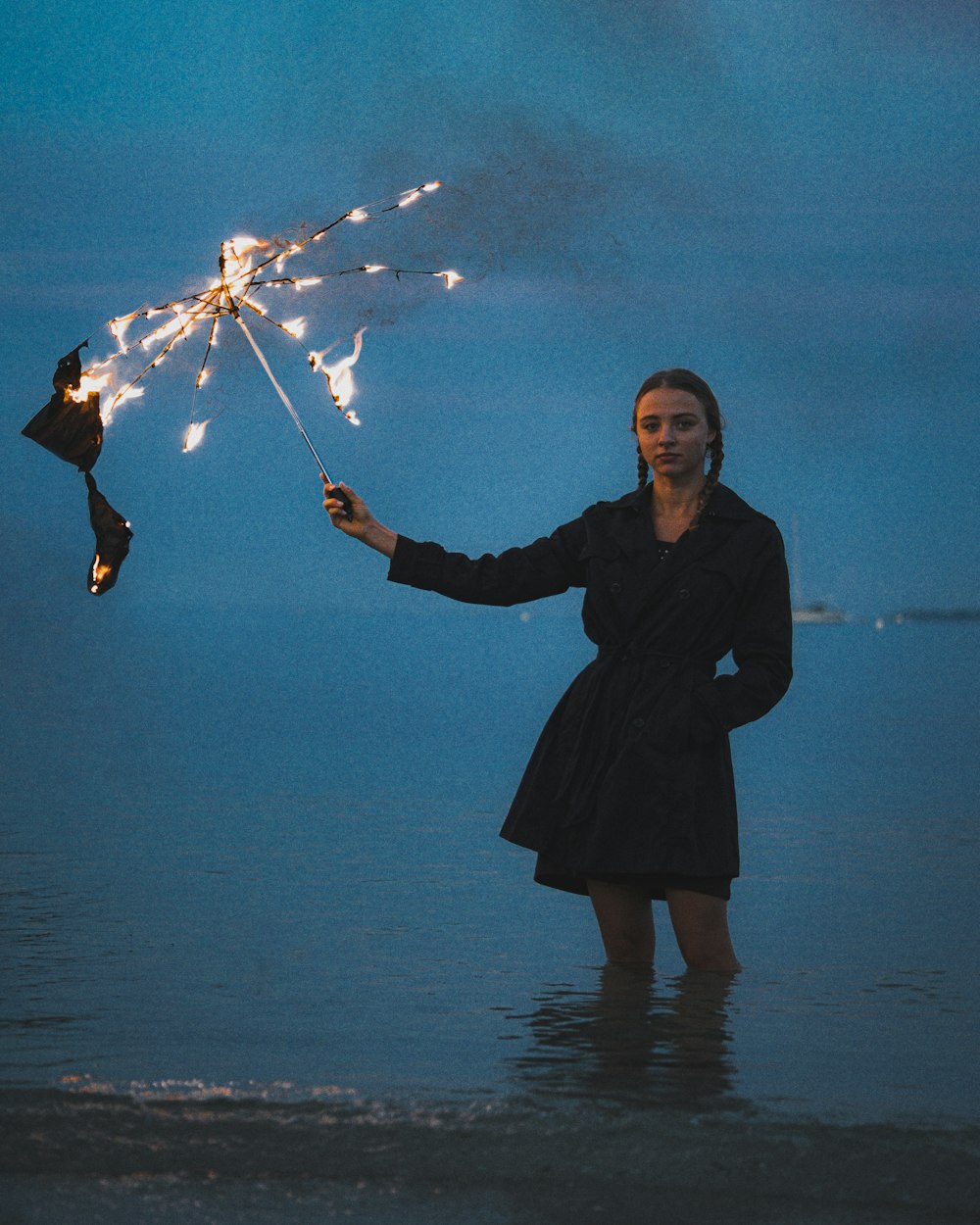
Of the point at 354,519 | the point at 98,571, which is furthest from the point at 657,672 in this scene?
the point at 98,571

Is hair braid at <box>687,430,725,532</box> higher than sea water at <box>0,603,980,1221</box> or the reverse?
higher

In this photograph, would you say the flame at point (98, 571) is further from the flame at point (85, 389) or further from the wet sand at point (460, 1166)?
the wet sand at point (460, 1166)

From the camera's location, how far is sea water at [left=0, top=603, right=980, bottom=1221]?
3.50 metres

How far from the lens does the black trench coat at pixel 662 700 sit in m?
4.63

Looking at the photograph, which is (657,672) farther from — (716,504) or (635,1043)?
(635,1043)

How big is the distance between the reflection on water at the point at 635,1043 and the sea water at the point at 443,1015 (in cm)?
2

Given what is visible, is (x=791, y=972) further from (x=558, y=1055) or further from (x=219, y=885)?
(x=219, y=885)

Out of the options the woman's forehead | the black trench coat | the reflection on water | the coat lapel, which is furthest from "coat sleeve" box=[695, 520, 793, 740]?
the reflection on water

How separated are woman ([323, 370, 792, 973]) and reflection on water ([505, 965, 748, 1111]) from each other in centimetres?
23

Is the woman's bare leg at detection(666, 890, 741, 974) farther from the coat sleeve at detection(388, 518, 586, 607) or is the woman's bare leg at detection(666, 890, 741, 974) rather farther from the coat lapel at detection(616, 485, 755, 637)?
the coat sleeve at detection(388, 518, 586, 607)

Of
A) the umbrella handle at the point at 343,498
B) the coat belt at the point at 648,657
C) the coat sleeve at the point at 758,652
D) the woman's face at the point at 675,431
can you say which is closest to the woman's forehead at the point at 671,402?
the woman's face at the point at 675,431

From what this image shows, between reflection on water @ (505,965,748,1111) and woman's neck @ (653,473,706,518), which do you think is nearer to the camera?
reflection on water @ (505,965,748,1111)

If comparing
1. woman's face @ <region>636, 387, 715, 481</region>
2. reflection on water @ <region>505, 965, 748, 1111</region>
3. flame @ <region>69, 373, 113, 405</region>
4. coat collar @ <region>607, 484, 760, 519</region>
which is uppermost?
flame @ <region>69, 373, 113, 405</region>

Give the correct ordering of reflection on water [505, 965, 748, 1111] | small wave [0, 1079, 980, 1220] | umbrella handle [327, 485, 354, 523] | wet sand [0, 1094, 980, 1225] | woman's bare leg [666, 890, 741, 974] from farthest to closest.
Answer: umbrella handle [327, 485, 354, 523] < woman's bare leg [666, 890, 741, 974] < reflection on water [505, 965, 748, 1111] < small wave [0, 1079, 980, 1220] < wet sand [0, 1094, 980, 1225]
